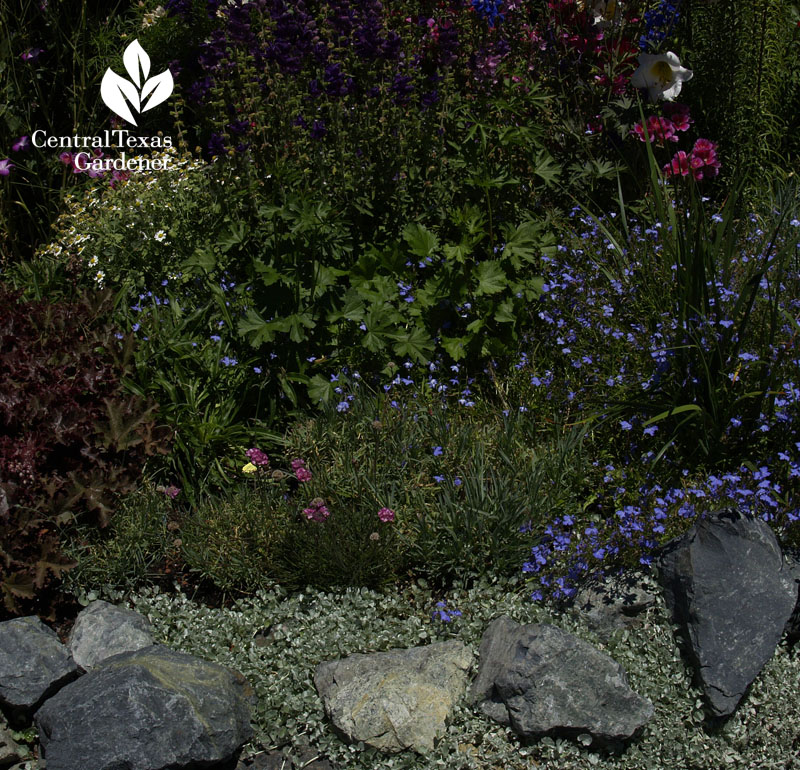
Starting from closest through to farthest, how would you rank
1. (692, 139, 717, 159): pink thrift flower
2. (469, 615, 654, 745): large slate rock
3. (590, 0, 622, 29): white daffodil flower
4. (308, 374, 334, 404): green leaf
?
1. (469, 615, 654, 745): large slate rock
2. (308, 374, 334, 404): green leaf
3. (692, 139, 717, 159): pink thrift flower
4. (590, 0, 622, 29): white daffodil flower

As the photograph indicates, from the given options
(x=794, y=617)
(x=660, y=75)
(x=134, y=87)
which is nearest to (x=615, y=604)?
(x=794, y=617)

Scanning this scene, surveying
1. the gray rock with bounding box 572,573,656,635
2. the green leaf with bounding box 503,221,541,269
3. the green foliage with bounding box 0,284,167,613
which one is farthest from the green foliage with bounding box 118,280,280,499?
the gray rock with bounding box 572,573,656,635

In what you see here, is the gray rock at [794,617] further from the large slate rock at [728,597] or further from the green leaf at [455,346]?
the green leaf at [455,346]

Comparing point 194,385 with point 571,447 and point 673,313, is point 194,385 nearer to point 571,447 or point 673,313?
point 571,447

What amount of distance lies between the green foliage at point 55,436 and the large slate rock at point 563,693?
1765 mm

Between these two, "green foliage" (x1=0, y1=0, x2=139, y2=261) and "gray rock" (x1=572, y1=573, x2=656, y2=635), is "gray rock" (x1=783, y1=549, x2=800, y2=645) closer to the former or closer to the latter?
"gray rock" (x1=572, y1=573, x2=656, y2=635)

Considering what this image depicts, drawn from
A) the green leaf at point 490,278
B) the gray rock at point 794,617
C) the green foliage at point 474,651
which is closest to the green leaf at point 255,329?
the green leaf at point 490,278

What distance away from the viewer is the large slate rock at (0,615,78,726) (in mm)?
3111

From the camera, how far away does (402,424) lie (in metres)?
3.92

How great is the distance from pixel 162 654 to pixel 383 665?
2.58ft

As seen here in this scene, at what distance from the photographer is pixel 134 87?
21.4 ft

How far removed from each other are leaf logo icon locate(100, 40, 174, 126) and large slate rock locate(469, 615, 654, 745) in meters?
5.02

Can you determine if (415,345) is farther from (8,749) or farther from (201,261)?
(8,749)

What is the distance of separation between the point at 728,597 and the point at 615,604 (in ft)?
1.33
